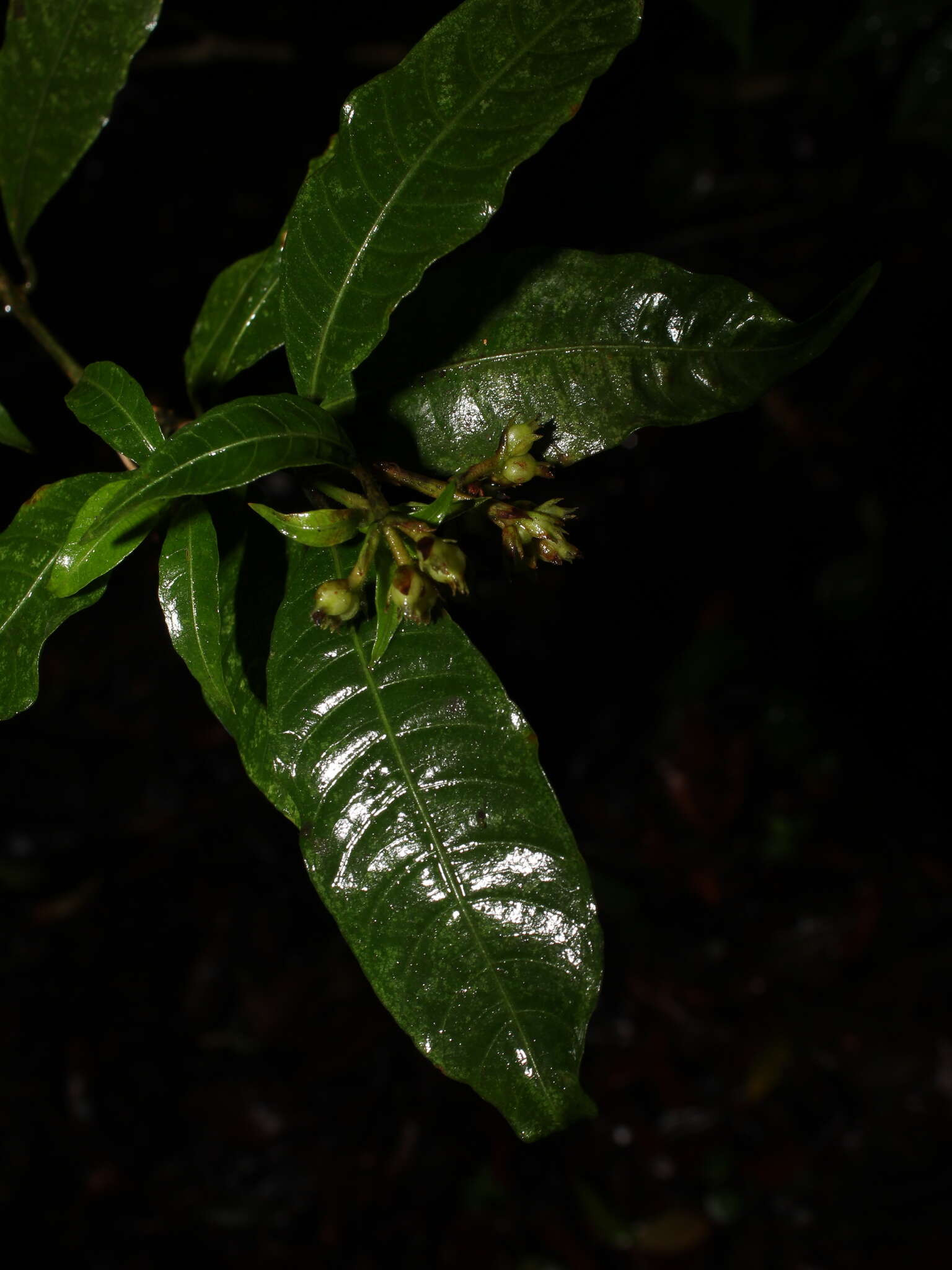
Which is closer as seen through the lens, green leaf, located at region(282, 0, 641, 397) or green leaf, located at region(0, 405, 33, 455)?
green leaf, located at region(282, 0, 641, 397)

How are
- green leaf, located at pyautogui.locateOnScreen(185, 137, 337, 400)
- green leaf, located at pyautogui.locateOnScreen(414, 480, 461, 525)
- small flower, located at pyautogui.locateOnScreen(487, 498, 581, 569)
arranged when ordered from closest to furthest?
green leaf, located at pyautogui.locateOnScreen(414, 480, 461, 525) → small flower, located at pyautogui.locateOnScreen(487, 498, 581, 569) → green leaf, located at pyautogui.locateOnScreen(185, 137, 337, 400)

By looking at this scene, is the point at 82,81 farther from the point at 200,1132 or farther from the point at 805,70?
the point at 200,1132

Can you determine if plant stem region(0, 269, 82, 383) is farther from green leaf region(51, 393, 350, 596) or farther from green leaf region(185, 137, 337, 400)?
green leaf region(51, 393, 350, 596)

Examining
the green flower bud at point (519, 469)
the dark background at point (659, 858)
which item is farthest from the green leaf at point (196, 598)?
the dark background at point (659, 858)

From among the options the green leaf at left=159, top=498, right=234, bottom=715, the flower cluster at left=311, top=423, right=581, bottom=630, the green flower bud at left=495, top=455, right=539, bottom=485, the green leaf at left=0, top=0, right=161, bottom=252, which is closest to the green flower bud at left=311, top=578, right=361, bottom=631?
the flower cluster at left=311, top=423, right=581, bottom=630

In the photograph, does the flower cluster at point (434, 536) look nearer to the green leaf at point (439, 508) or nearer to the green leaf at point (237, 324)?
the green leaf at point (439, 508)

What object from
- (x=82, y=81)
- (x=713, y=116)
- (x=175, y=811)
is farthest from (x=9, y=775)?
(x=713, y=116)
